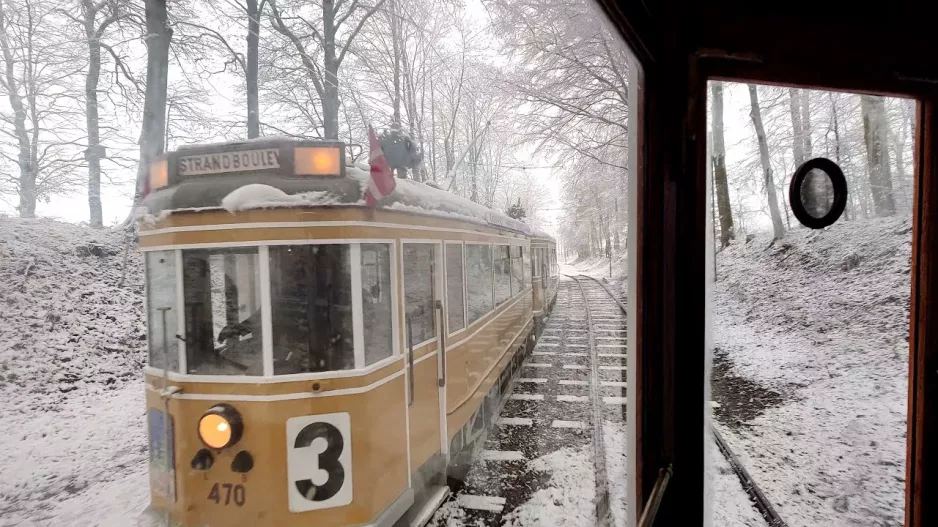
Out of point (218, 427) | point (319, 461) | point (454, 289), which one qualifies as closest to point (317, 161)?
point (218, 427)

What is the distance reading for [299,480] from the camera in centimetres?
205

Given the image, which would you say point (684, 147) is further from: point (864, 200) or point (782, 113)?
point (864, 200)

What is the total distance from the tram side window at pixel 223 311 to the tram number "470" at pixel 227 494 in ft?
1.57

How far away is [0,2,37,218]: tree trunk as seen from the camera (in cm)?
77

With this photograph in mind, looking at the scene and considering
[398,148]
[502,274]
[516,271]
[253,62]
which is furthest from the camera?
[516,271]

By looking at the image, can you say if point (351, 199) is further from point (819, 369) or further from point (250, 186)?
point (819, 369)

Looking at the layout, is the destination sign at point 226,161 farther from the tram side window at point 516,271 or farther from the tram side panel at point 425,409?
the tram side window at point 516,271

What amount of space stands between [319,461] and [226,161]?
1.38 meters

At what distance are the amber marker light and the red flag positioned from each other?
158 mm

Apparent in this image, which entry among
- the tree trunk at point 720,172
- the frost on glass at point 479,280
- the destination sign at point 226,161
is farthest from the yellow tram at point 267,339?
the tree trunk at point 720,172

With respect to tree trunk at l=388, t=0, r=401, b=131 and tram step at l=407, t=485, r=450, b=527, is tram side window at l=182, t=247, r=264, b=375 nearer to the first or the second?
tree trunk at l=388, t=0, r=401, b=131

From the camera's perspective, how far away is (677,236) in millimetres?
1603

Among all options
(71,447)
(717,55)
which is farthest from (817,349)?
(71,447)

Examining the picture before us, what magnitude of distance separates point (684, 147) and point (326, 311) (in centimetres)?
161
